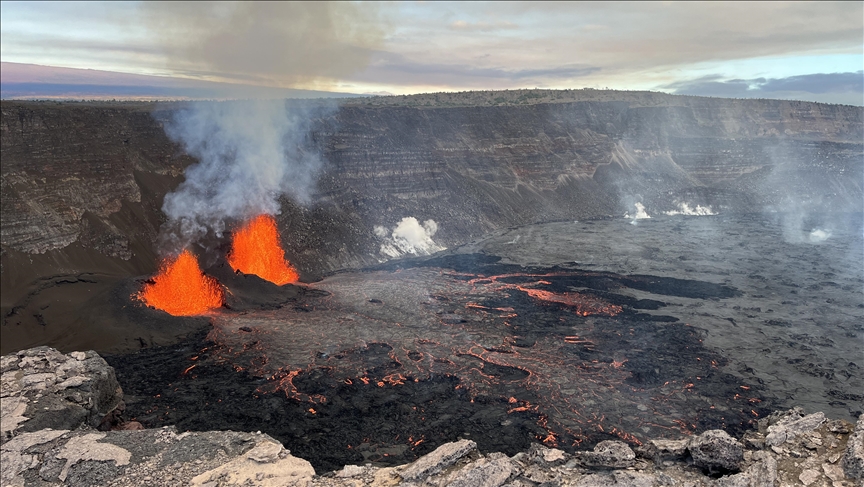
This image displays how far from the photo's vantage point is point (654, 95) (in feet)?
320

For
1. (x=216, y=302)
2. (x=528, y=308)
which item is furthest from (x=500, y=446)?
(x=216, y=302)

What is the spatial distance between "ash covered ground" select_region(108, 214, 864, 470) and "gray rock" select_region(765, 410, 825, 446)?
5.73 metres

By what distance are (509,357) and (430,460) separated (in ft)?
42.5

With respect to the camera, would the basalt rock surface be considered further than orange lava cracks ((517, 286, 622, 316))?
Yes

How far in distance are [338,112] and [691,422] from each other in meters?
48.9

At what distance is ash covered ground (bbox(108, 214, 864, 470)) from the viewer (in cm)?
1888

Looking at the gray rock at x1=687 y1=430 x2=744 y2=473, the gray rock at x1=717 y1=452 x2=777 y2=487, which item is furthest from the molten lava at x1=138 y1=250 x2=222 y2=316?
the gray rock at x1=717 y1=452 x2=777 y2=487

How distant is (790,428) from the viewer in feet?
39.7

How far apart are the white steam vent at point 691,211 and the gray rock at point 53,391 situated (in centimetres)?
6713

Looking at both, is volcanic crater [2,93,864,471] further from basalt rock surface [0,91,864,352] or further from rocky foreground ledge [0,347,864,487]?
rocky foreground ledge [0,347,864,487]

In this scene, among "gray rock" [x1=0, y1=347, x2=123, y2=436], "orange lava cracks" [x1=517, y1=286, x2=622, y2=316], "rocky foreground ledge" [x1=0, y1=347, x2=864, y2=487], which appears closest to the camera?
"rocky foreground ledge" [x1=0, y1=347, x2=864, y2=487]

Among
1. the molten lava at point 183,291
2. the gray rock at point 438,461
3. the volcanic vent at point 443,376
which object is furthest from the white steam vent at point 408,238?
the gray rock at point 438,461

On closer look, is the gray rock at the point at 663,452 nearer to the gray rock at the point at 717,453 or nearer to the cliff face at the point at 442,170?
the gray rock at the point at 717,453

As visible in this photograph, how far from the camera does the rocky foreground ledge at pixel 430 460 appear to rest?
1107 cm
